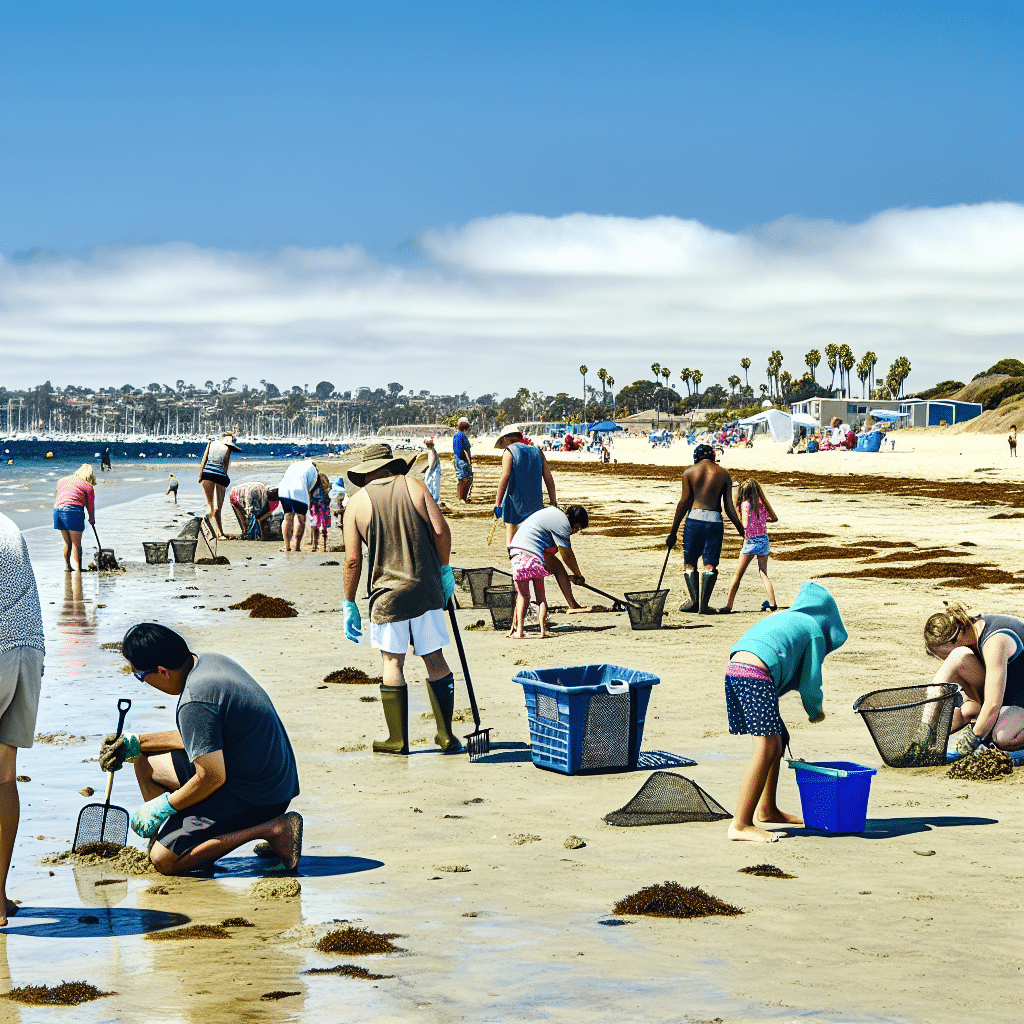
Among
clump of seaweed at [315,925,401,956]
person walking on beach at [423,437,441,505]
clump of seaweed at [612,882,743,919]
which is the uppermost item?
person walking on beach at [423,437,441,505]

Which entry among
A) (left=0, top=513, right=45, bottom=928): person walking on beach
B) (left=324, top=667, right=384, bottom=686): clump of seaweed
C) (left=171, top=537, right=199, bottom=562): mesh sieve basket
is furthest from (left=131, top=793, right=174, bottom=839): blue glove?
(left=171, top=537, right=199, bottom=562): mesh sieve basket

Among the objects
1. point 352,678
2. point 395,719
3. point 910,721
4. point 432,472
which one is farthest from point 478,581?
point 910,721

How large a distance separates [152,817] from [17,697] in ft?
3.76

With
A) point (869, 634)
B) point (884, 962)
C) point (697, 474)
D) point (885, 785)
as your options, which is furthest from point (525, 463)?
point (884, 962)

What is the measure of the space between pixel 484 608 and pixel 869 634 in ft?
15.6

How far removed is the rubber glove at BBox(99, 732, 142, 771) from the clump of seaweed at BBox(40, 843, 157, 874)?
0.49 meters

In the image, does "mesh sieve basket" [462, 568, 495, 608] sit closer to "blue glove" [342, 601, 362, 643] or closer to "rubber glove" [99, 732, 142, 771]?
"blue glove" [342, 601, 362, 643]

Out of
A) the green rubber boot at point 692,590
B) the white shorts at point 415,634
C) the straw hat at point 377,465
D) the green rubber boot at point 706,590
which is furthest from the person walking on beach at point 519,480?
the white shorts at point 415,634

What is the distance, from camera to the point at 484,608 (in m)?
15.1

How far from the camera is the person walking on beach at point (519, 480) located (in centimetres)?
1323

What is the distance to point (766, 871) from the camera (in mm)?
5711

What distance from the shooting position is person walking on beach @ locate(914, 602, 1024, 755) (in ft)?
23.4

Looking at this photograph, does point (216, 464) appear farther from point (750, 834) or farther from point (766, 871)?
point (766, 871)

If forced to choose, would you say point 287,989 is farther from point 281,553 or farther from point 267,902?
point 281,553
